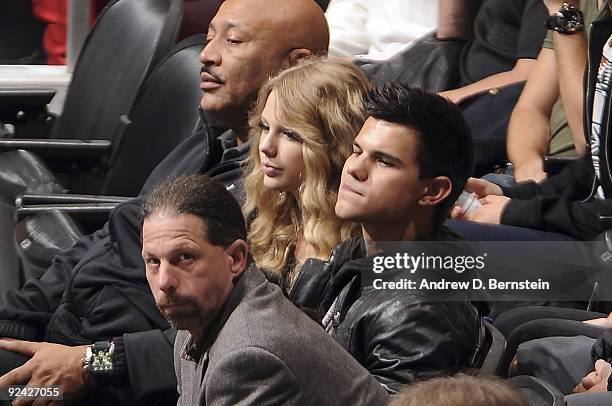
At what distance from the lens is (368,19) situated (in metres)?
4.61

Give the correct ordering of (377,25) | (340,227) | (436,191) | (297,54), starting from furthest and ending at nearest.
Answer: (377,25)
(297,54)
(340,227)
(436,191)

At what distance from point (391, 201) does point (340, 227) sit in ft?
0.94

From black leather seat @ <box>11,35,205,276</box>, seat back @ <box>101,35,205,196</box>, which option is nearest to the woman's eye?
black leather seat @ <box>11,35,205,276</box>

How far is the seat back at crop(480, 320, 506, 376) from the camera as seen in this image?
2.49 metres

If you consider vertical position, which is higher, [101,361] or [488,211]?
[488,211]

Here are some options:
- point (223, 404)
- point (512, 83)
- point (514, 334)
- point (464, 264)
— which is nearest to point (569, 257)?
point (514, 334)

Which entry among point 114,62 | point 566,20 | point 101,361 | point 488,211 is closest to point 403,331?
point 488,211

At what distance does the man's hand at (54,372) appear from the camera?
3.26m

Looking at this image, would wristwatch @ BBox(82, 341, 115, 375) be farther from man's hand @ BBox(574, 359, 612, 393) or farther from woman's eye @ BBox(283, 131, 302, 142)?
man's hand @ BBox(574, 359, 612, 393)

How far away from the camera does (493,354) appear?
99.1 inches

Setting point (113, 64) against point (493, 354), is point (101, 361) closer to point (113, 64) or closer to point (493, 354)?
point (493, 354)

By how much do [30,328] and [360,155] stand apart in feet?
3.63

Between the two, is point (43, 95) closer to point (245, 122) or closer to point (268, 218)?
point (245, 122)

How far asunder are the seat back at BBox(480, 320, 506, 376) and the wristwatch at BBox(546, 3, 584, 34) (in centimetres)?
108
